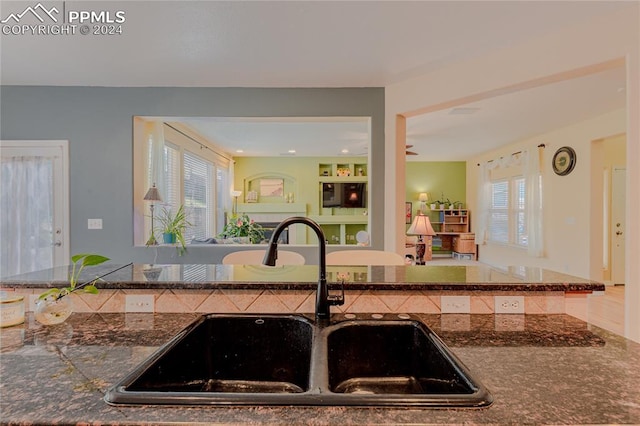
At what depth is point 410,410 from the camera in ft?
1.90

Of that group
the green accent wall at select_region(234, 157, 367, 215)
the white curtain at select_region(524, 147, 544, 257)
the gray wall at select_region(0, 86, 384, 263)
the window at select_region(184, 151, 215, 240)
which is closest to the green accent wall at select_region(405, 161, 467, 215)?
the green accent wall at select_region(234, 157, 367, 215)

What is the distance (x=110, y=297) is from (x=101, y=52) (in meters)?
2.56

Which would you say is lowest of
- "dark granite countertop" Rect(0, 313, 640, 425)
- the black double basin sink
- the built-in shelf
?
the black double basin sink

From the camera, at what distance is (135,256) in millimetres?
3625

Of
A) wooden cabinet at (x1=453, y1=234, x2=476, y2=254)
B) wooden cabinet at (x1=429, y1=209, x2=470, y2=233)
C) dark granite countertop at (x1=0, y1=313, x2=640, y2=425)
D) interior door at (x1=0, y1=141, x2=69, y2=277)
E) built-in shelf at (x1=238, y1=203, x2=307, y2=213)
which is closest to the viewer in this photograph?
dark granite countertop at (x1=0, y1=313, x2=640, y2=425)

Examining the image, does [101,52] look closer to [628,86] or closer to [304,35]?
[304,35]

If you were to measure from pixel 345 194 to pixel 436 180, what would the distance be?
8.44 ft

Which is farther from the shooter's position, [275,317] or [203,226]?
[203,226]

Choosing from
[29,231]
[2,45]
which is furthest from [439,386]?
[29,231]

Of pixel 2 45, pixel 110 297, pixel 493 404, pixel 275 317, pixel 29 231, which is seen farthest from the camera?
pixel 29 231

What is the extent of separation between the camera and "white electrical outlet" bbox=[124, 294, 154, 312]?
3.84 feet

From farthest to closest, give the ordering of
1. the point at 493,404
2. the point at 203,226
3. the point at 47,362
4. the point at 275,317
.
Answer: the point at 203,226 < the point at 275,317 < the point at 47,362 < the point at 493,404

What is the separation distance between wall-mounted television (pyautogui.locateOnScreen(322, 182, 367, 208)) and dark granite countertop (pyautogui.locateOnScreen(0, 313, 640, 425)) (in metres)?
6.92

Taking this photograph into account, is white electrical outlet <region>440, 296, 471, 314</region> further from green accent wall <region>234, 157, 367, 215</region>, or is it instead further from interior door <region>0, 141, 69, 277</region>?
green accent wall <region>234, 157, 367, 215</region>
